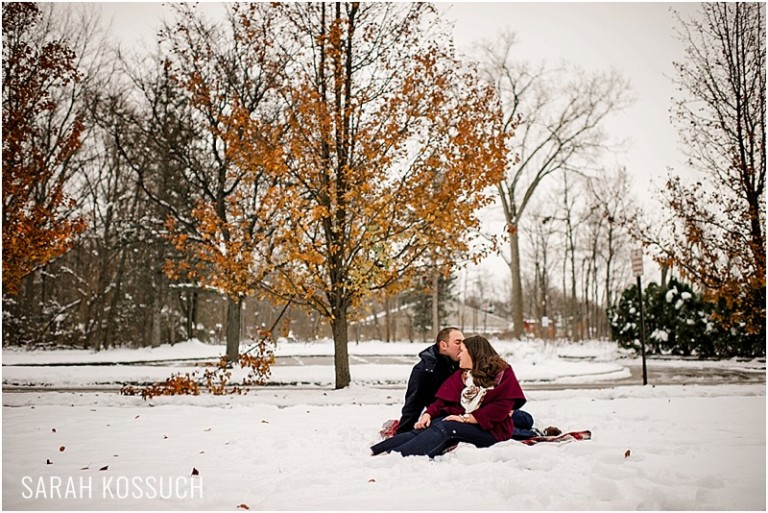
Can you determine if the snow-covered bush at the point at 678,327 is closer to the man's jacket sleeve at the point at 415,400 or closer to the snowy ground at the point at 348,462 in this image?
A: the snowy ground at the point at 348,462

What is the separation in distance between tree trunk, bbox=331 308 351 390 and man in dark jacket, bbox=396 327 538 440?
5977 mm

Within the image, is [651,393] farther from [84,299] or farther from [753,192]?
[84,299]

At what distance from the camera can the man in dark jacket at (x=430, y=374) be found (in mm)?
6047

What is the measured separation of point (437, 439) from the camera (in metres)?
5.31

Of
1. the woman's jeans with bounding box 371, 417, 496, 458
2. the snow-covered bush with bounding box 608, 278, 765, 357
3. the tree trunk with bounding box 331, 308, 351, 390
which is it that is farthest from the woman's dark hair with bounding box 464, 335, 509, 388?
the snow-covered bush with bounding box 608, 278, 765, 357

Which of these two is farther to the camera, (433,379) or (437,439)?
(433,379)

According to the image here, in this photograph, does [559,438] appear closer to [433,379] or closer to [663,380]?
[433,379]

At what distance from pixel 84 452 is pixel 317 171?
6937 mm

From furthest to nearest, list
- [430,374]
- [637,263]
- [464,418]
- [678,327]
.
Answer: [678,327] → [637,263] → [430,374] → [464,418]

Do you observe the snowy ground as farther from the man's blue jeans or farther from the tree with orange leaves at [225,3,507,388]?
the tree with orange leaves at [225,3,507,388]

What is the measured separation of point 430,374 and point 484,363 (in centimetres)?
74

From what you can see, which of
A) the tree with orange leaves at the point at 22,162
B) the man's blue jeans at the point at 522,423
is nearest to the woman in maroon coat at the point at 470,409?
the man's blue jeans at the point at 522,423

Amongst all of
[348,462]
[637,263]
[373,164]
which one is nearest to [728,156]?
[637,263]

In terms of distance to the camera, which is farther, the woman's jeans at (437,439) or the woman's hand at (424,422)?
the woman's hand at (424,422)
